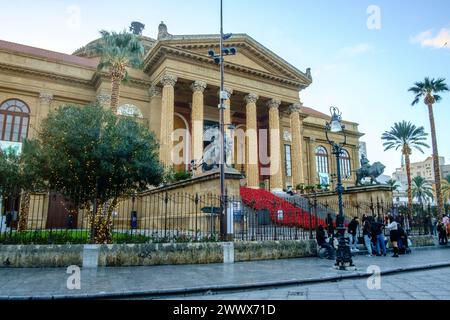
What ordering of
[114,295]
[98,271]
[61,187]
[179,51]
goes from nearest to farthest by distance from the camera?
1. [114,295]
2. [98,271]
3. [61,187]
4. [179,51]

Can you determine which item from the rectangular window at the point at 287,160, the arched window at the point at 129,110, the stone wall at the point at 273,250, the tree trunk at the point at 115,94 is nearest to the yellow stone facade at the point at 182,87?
the arched window at the point at 129,110

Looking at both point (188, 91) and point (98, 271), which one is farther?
point (188, 91)

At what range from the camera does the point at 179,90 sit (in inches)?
1163

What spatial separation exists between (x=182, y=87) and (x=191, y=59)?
2846 millimetres

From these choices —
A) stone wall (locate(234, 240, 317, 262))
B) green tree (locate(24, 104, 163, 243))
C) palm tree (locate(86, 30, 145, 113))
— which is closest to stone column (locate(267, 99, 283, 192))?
palm tree (locate(86, 30, 145, 113))

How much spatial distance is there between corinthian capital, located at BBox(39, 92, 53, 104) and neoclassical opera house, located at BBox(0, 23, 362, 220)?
7 centimetres

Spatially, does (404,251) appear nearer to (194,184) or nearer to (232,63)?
(194,184)

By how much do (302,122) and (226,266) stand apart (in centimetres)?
3237

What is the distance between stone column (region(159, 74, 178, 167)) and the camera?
80.4 ft

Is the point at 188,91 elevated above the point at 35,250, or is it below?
above

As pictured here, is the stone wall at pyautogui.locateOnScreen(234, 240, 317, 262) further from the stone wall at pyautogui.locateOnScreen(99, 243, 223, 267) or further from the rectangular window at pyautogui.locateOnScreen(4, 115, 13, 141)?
the rectangular window at pyautogui.locateOnScreen(4, 115, 13, 141)

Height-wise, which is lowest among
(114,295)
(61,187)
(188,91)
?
(114,295)
